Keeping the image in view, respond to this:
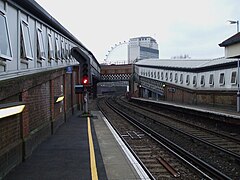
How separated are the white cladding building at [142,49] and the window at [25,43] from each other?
117 metres

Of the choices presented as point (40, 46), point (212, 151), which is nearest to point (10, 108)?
point (40, 46)

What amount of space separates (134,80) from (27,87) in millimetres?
56556

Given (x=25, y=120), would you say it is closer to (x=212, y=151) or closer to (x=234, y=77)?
(x=212, y=151)

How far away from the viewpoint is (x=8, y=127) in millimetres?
7035

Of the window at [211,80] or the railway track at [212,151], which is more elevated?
the window at [211,80]

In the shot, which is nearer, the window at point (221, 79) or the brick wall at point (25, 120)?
the brick wall at point (25, 120)

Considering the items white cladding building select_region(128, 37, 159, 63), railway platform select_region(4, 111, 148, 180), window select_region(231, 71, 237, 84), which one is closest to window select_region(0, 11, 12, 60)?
railway platform select_region(4, 111, 148, 180)

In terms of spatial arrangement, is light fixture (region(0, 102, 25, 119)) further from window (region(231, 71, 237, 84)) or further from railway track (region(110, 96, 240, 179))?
window (region(231, 71, 237, 84))

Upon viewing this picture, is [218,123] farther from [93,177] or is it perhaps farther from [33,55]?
[93,177]

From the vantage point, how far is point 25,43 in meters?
10.6

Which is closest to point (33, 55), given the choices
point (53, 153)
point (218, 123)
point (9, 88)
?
point (53, 153)

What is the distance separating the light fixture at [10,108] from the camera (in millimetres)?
6205

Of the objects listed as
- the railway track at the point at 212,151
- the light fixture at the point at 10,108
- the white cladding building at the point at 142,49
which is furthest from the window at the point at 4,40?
the white cladding building at the point at 142,49

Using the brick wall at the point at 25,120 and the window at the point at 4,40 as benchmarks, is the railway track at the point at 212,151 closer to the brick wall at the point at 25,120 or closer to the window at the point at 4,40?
→ the brick wall at the point at 25,120
